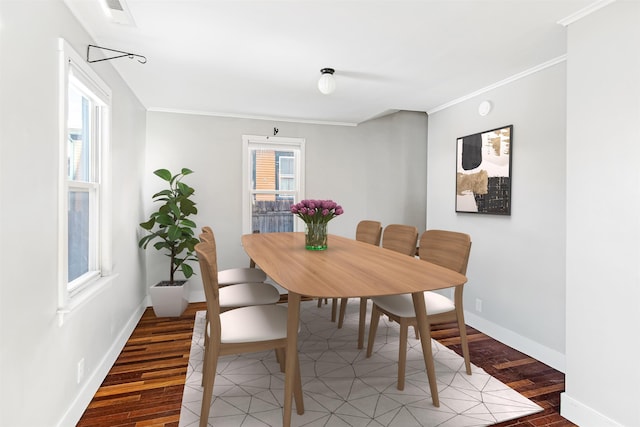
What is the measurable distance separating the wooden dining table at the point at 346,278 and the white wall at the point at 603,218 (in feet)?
2.61

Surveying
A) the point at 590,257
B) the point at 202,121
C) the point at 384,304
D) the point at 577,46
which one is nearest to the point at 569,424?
the point at 590,257

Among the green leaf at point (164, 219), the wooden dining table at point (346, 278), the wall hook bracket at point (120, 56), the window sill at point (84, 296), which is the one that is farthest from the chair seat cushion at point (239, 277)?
the wall hook bracket at point (120, 56)

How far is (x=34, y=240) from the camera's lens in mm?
1558

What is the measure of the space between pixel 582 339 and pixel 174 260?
3.67 metres

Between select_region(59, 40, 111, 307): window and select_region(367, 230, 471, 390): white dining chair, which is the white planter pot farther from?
select_region(367, 230, 471, 390): white dining chair

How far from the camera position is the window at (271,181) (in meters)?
4.64

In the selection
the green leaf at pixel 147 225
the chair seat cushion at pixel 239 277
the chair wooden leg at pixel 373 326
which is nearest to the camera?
the chair wooden leg at pixel 373 326

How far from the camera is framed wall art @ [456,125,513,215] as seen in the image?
10.2 feet

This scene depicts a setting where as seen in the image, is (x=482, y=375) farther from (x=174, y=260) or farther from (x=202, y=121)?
(x=202, y=121)

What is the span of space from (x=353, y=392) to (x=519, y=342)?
1637 mm

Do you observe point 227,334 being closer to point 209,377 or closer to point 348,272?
point 209,377

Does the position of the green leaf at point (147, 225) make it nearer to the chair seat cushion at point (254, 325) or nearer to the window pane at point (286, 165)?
the window pane at point (286, 165)

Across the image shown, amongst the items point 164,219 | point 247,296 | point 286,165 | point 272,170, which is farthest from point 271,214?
point 247,296

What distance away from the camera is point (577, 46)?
81.0 inches
